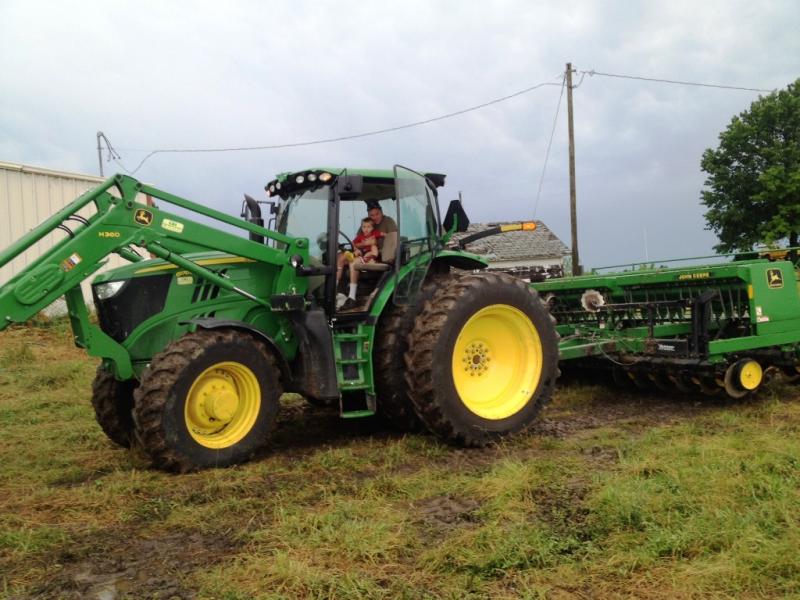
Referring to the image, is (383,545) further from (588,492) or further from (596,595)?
(588,492)

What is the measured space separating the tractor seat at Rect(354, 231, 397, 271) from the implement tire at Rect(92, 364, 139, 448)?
202 centimetres

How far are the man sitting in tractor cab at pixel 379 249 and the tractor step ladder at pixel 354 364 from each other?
1.14 ft

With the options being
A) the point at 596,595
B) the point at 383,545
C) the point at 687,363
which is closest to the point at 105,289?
the point at 383,545

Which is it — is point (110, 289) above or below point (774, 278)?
above

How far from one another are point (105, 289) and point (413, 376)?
2.40m

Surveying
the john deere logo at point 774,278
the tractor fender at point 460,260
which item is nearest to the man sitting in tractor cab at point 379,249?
the tractor fender at point 460,260

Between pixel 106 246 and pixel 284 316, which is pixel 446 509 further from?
pixel 106 246

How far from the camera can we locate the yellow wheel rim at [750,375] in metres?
6.95

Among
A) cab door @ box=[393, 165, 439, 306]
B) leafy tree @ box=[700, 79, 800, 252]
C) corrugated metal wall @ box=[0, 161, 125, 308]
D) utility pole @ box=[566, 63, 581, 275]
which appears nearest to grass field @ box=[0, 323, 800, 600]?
cab door @ box=[393, 165, 439, 306]

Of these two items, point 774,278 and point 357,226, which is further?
point 774,278

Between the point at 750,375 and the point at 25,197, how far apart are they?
532 inches

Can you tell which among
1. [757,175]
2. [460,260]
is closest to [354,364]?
[460,260]

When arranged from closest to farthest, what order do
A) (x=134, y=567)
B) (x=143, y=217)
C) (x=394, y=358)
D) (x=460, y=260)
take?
1. (x=134, y=567)
2. (x=143, y=217)
3. (x=394, y=358)
4. (x=460, y=260)

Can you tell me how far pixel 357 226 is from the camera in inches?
248
